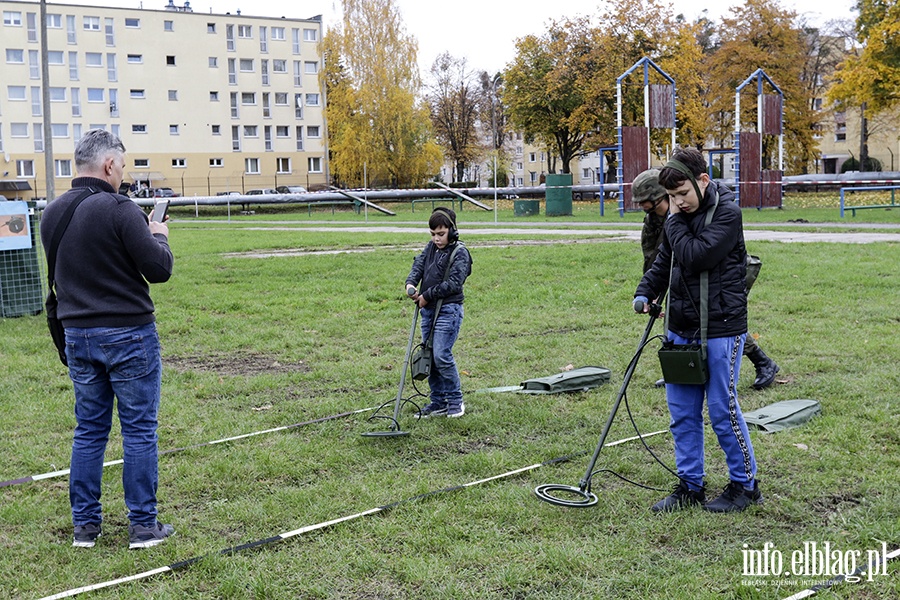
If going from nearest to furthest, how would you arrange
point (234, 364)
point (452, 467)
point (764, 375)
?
1. point (452, 467)
2. point (764, 375)
3. point (234, 364)

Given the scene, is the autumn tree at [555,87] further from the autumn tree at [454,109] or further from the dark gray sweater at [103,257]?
the dark gray sweater at [103,257]

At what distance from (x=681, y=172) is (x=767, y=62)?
50.0 m

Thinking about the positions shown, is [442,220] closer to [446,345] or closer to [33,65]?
[446,345]

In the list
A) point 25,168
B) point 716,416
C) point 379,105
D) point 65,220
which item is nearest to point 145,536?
point 65,220

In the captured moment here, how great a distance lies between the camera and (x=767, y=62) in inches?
1964

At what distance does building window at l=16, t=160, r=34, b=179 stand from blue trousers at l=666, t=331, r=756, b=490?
231 feet

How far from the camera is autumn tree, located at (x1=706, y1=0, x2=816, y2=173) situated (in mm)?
49969

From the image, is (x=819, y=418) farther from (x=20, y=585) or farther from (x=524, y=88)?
(x=524, y=88)

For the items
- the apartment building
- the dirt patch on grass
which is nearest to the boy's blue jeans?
the dirt patch on grass

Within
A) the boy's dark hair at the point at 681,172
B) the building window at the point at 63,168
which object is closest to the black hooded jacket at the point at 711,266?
the boy's dark hair at the point at 681,172

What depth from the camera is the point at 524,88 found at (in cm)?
5269

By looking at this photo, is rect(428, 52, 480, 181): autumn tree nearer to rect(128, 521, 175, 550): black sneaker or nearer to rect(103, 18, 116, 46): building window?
rect(103, 18, 116, 46): building window

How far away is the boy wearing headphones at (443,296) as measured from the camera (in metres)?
6.22

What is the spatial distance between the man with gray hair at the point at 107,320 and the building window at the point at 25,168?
69293mm
